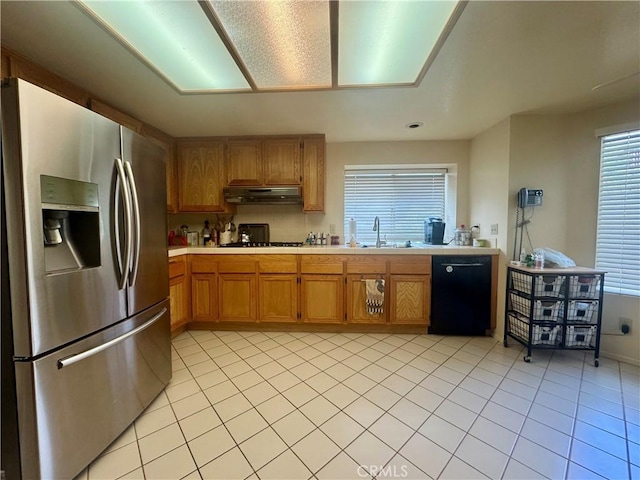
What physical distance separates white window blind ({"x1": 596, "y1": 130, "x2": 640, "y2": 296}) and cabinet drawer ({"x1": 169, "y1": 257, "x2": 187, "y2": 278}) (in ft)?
13.2

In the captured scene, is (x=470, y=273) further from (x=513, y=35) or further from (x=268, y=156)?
(x=268, y=156)

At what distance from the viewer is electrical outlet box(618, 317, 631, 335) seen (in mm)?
2137

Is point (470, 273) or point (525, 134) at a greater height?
point (525, 134)

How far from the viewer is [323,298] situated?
272 centimetres

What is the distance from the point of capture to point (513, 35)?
1.38m

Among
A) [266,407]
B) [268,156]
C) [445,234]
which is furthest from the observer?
[445,234]

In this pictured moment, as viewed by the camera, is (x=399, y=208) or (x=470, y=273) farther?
(x=399, y=208)

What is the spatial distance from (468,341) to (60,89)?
406 centimetres

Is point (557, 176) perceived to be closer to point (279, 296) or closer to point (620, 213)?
point (620, 213)

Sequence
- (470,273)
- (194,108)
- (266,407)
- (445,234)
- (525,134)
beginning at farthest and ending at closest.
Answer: (445,234) < (470,273) < (525,134) < (194,108) < (266,407)

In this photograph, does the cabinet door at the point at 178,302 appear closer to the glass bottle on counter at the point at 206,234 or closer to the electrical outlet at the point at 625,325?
the glass bottle on counter at the point at 206,234

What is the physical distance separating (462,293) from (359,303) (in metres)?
1.09

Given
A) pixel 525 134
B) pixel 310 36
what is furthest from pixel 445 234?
pixel 310 36

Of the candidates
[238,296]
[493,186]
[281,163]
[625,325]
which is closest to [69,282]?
[238,296]
